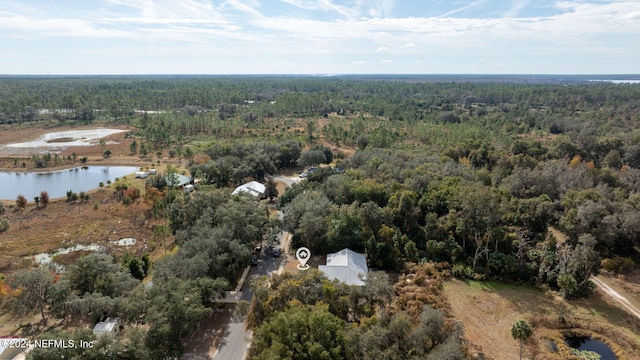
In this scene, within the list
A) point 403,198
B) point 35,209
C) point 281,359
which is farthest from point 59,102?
point 281,359

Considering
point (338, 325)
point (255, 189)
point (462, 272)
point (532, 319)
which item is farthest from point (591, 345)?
point (255, 189)

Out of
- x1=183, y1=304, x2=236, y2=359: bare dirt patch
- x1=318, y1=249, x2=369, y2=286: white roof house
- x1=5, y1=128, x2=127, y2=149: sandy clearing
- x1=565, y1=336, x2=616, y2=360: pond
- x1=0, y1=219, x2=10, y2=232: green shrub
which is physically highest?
x1=5, y1=128, x2=127, y2=149: sandy clearing

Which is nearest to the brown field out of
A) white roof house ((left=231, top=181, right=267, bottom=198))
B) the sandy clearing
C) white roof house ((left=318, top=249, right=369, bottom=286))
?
white roof house ((left=231, top=181, right=267, bottom=198))

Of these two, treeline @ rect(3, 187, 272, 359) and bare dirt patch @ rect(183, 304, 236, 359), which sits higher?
treeline @ rect(3, 187, 272, 359)

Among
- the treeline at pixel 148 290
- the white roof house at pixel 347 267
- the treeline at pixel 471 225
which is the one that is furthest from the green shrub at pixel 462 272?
the treeline at pixel 148 290

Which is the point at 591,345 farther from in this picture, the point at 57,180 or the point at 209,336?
the point at 57,180

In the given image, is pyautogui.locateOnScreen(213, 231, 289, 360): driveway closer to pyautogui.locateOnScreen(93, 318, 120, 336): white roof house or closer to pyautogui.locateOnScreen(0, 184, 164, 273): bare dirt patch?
pyautogui.locateOnScreen(93, 318, 120, 336): white roof house

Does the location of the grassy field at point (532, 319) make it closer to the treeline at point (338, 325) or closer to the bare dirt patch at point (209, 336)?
the treeline at point (338, 325)
